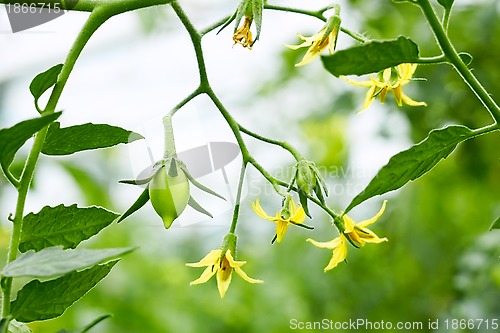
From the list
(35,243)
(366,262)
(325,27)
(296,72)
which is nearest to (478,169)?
(366,262)

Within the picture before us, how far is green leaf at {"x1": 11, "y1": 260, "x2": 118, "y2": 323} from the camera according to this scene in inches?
15.8

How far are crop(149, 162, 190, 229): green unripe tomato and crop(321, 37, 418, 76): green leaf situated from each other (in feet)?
0.45

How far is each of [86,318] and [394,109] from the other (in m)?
0.66

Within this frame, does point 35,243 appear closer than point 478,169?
Yes

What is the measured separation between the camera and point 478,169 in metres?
1.34

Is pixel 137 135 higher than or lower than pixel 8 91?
lower

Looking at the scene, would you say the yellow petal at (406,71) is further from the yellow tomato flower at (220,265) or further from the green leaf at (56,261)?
the green leaf at (56,261)

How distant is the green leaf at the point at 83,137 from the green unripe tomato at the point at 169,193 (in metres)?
0.03

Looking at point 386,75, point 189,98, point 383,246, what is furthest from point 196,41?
point 383,246

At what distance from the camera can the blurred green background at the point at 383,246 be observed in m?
1.29

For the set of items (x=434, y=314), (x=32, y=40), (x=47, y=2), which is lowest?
(x=434, y=314)

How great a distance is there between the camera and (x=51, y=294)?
407 mm

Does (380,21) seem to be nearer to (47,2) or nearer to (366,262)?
(366,262)

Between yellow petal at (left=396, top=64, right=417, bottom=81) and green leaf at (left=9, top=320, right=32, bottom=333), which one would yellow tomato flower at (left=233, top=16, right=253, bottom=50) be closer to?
yellow petal at (left=396, top=64, right=417, bottom=81)
